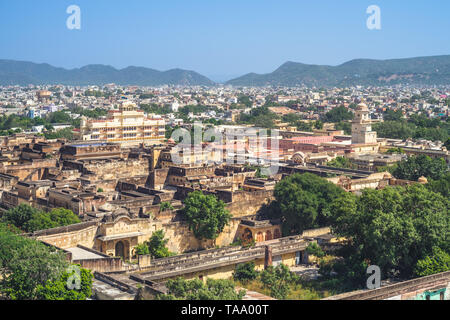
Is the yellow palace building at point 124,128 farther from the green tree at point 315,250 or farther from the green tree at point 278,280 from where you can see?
the green tree at point 278,280

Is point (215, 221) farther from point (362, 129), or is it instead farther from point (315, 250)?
point (362, 129)

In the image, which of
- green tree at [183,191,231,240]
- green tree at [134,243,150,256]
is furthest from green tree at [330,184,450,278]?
green tree at [134,243,150,256]

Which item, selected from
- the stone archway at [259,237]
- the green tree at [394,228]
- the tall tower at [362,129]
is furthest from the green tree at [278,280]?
the tall tower at [362,129]

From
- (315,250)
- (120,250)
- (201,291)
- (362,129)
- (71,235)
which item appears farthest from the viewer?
(362,129)

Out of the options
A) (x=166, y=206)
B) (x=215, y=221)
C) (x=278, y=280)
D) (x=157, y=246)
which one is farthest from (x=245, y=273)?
(x=166, y=206)

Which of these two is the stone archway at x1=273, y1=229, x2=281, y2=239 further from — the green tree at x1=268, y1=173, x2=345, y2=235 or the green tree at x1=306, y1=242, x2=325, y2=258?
the green tree at x1=306, y1=242, x2=325, y2=258
